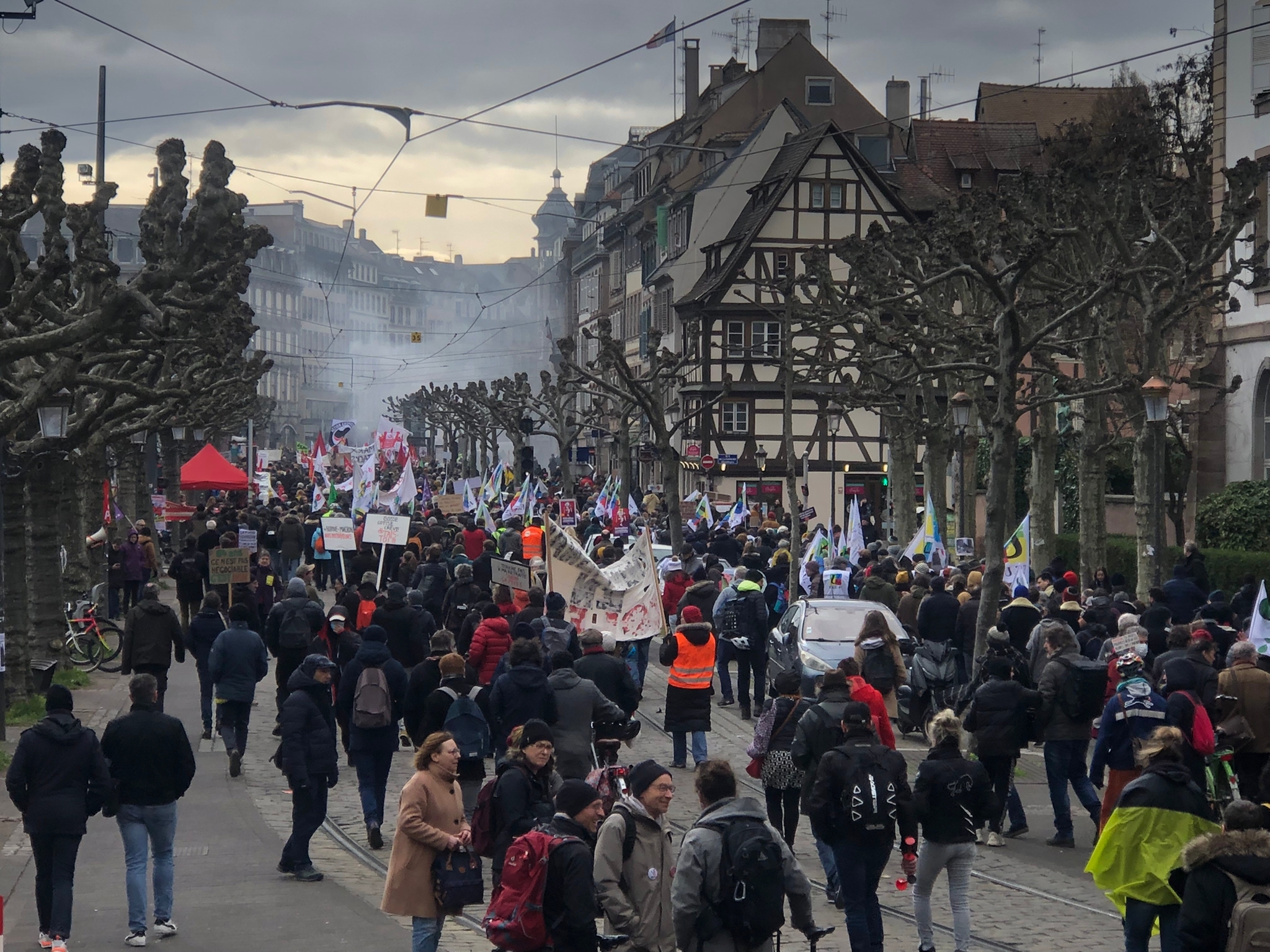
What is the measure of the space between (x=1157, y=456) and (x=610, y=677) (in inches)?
526

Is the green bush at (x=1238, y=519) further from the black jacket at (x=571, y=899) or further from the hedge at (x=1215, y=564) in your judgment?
the black jacket at (x=571, y=899)

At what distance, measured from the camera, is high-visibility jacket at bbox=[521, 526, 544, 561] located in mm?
26520

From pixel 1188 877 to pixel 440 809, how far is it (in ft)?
12.5

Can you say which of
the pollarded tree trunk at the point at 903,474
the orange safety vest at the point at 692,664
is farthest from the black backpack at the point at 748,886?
the pollarded tree trunk at the point at 903,474

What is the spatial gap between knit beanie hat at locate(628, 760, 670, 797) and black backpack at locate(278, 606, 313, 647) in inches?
364

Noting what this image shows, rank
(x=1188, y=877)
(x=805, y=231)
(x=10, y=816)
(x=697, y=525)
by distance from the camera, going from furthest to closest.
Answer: (x=805, y=231) < (x=697, y=525) < (x=10, y=816) < (x=1188, y=877)

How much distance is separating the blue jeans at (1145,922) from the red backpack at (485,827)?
3238 mm

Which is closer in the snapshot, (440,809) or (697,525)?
(440,809)

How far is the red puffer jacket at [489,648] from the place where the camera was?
50.7 ft

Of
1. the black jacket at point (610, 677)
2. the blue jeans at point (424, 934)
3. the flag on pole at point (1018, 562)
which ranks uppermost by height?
the flag on pole at point (1018, 562)

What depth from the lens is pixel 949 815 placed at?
9930mm

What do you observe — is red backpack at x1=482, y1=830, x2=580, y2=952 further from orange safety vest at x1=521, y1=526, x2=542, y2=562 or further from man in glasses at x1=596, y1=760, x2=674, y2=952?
orange safety vest at x1=521, y1=526, x2=542, y2=562

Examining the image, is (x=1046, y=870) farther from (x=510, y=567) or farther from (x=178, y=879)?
(x=510, y=567)

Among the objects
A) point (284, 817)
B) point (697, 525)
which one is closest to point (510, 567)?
point (284, 817)
